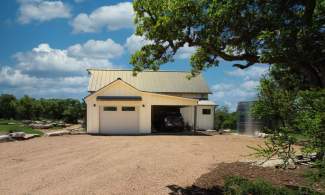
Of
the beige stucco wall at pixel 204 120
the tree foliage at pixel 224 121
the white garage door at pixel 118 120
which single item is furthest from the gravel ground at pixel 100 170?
the tree foliage at pixel 224 121

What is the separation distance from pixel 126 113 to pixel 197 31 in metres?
19.8

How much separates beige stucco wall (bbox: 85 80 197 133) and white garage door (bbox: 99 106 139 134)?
1.06ft

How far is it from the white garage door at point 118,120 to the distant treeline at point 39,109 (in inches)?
854

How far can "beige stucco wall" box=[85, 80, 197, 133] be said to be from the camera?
2798 centimetres

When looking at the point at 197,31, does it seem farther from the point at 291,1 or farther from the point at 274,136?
the point at 274,136

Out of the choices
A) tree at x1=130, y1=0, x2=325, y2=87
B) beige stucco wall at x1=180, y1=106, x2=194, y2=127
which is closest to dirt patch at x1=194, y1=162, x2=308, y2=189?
tree at x1=130, y1=0, x2=325, y2=87

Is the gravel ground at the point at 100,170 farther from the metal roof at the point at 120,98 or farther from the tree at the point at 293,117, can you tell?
the metal roof at the point at 120,98

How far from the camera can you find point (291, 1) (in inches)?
332

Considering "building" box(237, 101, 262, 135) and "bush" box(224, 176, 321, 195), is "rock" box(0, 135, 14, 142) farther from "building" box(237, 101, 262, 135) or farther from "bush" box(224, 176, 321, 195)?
"bush" box(224, 176, 321, 195)

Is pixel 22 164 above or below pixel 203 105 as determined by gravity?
below

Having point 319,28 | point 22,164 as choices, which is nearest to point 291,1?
point 319,28

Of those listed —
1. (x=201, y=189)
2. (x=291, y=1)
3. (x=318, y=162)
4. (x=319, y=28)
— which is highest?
(x=291, y=1)

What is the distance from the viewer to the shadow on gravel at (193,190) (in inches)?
321

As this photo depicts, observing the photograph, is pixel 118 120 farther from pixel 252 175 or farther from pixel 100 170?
pixel 252 175
